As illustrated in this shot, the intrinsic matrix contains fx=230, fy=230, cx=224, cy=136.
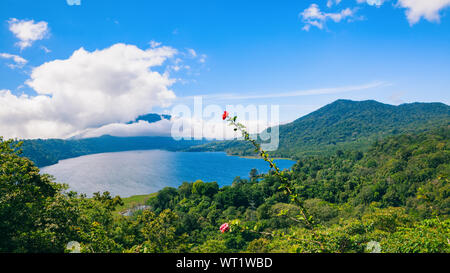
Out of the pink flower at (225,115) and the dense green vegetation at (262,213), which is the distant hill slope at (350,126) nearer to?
the dense green vegetation at (262,213)

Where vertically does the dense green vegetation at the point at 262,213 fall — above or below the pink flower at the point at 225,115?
below

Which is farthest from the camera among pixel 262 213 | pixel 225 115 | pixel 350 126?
pixel 350 126

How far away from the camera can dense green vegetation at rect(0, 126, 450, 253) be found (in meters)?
5.62

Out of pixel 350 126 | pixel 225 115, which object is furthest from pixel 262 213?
pixel 350 126

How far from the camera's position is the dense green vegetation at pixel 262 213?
5.62 m

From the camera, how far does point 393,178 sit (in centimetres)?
4456

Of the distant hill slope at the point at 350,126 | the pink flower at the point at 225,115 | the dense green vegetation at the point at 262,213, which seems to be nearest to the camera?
the pink flower at the point at 225,115

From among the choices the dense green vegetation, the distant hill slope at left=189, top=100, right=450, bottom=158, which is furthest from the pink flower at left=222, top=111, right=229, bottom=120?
the distant hill slope at left=189, top=100, right=450, bottom=158

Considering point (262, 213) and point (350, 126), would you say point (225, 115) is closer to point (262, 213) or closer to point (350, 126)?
point (262, 213)

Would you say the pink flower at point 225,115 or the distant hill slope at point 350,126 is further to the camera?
the distant hill slope at point 350,126

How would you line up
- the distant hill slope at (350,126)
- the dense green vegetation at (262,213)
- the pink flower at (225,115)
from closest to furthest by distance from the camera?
1. the pink flower at (225,115)
2. the dense green vegetation at (262,213)
3. the distant hill slope at (350,126)

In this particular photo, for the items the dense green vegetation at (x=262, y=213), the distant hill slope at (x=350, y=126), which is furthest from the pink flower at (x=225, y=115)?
the distant hill slope at (x=350, y=126)

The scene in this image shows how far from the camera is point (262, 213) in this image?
35156mm
